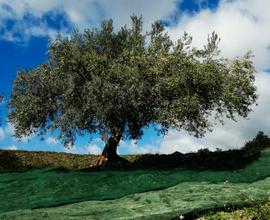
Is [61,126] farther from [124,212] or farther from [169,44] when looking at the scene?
[124,212]

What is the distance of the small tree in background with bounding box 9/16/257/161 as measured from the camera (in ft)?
110

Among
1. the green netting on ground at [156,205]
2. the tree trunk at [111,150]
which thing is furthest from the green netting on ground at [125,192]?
the tree trunk at [111,150]

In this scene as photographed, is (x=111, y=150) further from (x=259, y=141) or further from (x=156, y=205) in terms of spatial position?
(x=156, y=205)

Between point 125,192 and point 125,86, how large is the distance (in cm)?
1422

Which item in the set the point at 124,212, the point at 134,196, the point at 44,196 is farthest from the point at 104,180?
the point at 124,212

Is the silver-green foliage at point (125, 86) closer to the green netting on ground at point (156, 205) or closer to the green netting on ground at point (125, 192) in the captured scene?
the green netting on ground at point (125, 192)

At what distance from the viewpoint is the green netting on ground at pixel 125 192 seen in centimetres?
1506

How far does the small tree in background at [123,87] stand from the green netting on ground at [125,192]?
6.33 metres

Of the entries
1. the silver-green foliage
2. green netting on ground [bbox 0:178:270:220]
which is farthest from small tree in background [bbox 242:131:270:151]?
green netting on ground [bbox 0:178:270:220]

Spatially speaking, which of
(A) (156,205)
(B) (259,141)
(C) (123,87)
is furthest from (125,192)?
(B) (259,141)

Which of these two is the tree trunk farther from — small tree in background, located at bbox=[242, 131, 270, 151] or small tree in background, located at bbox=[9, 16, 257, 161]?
small tree in background, located at bbox=[242, 131, 270, 151]

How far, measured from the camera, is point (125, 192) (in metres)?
19.9

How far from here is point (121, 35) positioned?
38469mm

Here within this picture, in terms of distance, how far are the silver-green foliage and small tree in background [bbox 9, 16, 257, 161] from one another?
0.06 m
